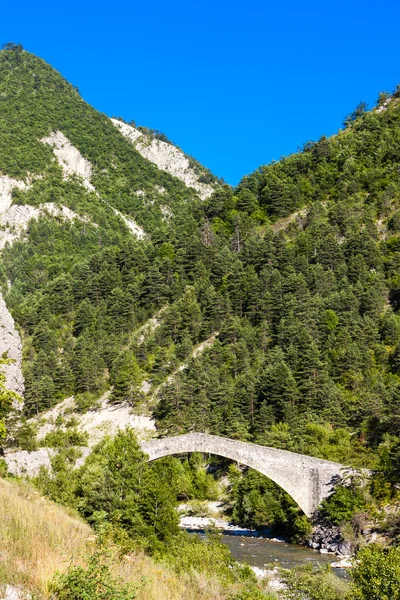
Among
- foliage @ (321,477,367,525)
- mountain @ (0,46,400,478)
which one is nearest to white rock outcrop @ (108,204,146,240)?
mountain @ (0,46,400,478)

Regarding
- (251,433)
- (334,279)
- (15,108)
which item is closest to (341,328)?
(334,279)

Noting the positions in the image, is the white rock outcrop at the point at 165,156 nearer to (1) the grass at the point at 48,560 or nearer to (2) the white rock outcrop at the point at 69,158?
(2) the white rock outcrop at the point at 69,158

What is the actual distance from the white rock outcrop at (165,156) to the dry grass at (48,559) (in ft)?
522

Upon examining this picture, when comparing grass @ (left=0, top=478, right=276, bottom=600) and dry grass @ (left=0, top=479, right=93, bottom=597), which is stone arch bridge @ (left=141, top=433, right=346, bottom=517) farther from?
dry grass @ (left=0, top=479, right=93, bottom=597)

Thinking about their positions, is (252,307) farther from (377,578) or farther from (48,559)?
(48,559)

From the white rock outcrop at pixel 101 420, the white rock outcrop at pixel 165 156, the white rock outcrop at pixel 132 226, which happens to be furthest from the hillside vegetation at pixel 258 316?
the white rock outcrop at pixel 165 156

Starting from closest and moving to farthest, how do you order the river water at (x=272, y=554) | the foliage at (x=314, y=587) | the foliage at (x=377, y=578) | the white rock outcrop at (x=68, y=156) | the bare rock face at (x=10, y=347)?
the foliage at (x=377, y=578) → the foliage at (x=314, y=587) → the river water at (x=272, y=554) → the bare rock face at (x=10, y=347) → the white rock outcrop at (x=68, y=156)

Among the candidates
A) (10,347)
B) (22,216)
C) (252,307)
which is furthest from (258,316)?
(22,216)

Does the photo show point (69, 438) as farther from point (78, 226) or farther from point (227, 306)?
point (78, 226)

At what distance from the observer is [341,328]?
5222cm

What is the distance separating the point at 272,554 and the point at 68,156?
422 ft

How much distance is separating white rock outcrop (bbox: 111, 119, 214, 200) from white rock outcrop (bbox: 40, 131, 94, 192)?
3037cm

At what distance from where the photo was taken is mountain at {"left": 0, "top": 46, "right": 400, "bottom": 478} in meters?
46.3

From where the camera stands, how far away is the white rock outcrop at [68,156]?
456 ft
